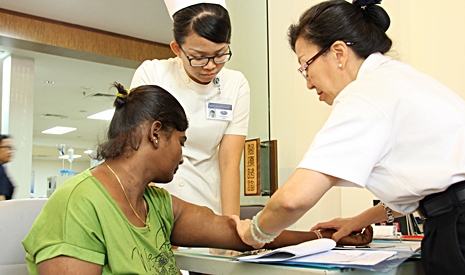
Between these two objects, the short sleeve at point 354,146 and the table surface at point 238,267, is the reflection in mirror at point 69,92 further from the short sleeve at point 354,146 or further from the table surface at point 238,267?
the short sleeve at point 354,146

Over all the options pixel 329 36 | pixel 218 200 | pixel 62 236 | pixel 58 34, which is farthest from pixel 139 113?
pixel 58 34

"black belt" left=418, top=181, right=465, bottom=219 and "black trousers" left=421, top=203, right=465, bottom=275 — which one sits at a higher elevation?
"black belt" left=418, top=181, right=465, bottom=219

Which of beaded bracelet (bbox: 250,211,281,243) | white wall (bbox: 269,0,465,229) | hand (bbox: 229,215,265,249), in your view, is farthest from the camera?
white wall (bbox: 269,0,465,229)

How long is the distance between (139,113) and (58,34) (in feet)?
15.6

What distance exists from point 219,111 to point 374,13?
0.75 metres

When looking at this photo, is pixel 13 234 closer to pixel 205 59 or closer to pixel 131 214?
pixel 131 214

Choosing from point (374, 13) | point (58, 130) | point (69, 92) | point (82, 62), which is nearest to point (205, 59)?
point (374, 13)

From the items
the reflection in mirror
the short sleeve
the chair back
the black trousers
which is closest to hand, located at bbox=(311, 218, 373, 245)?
the black trousers

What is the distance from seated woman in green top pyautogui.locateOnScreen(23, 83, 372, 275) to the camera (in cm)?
108

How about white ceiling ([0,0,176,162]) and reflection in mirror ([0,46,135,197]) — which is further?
reflection in mirror ([0,46,135,197])

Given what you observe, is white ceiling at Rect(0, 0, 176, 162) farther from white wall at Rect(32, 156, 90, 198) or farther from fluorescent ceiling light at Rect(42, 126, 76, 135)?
white wall at Rect(32, 156, 90, 198)

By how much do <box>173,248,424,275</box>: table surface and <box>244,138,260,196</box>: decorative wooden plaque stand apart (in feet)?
4.12

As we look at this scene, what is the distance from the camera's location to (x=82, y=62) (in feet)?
21.6

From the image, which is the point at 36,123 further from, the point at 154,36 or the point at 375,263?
the point at 375,263
